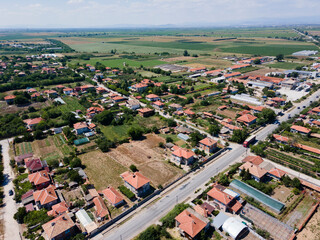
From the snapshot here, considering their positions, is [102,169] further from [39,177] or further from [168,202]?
[168,202]

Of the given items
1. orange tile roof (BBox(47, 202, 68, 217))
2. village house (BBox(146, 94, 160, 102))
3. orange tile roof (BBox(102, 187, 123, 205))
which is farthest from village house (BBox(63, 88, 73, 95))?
orange tile roof (BBox(102, 187, 123, 205))

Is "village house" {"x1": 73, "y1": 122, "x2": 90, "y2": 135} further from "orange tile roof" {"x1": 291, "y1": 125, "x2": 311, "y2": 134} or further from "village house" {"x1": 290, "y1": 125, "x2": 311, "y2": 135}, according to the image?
"orange tile roof" {"x1": 291, "y1": 125, "x2": 311, "y2": 134}

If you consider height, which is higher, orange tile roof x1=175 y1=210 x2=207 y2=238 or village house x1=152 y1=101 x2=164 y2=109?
village house x1=152 y1=101 x2=164 y2=109

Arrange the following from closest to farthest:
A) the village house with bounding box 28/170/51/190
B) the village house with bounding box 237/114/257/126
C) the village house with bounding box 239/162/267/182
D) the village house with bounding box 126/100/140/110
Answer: the village house with bounding box 28/170/51/190
the village house with bounding box 239/162/267/182
the village house with bounding box 237/114/257/126
the village house with bounding box 126/100/140/110

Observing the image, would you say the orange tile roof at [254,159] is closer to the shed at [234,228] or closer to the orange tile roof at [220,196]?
the orange tile roof at [220,196]

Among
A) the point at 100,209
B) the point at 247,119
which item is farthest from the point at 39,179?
the point at 247,119

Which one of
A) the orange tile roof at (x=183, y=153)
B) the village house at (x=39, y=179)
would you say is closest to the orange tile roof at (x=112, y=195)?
the village house at (x=39, y=179)
